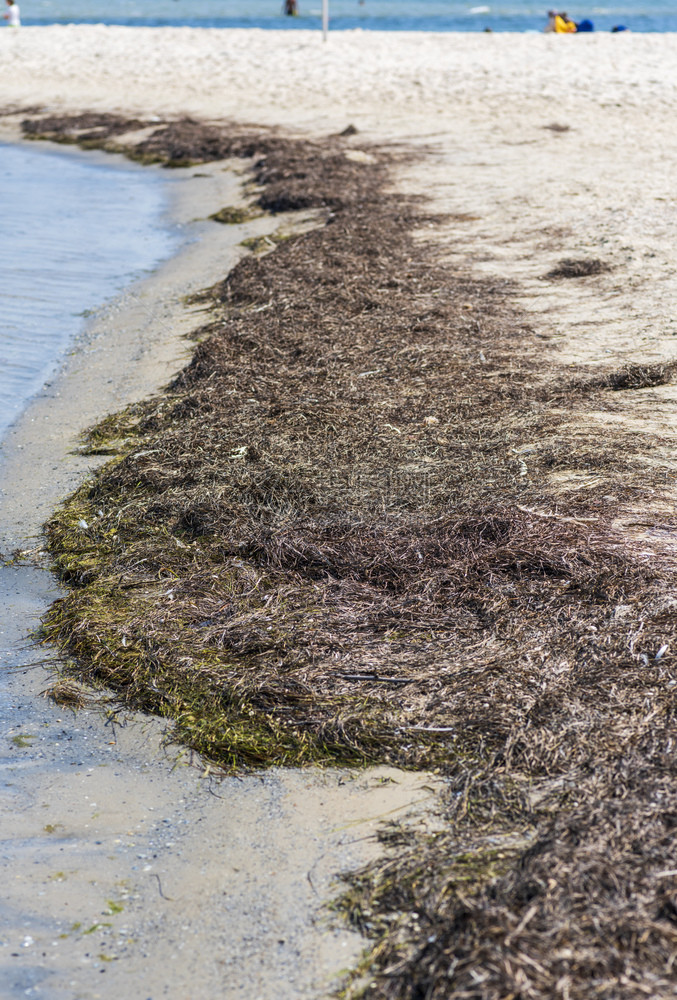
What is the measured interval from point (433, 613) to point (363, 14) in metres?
52.8

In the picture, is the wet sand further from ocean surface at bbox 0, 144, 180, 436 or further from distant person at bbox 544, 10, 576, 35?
distant person at bbox 544, 10, 576, 35

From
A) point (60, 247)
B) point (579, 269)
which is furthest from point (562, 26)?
point (579, 269)

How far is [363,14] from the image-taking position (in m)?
49.6

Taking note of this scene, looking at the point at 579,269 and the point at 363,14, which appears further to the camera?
the point at 363,14

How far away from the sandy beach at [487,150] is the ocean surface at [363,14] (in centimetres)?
1756

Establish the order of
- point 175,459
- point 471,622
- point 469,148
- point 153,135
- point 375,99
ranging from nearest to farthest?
point 471,622 → point 175,459 → point 469,148 → point 153,135 → point 375,99

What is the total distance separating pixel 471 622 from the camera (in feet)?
10.8

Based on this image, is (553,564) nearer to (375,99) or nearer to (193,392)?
(193,392)

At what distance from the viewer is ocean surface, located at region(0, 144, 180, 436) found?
7.09 meters

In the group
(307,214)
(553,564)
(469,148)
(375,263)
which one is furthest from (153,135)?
(553,564)

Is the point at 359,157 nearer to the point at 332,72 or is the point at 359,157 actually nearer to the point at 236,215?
the point at 236,215

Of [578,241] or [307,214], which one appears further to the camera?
[307,214]

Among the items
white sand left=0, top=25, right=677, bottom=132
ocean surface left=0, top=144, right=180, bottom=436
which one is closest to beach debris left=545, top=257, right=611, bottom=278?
ocean surface left=0, top=144, right=180, bottom=436

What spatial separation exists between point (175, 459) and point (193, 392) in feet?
3.10
